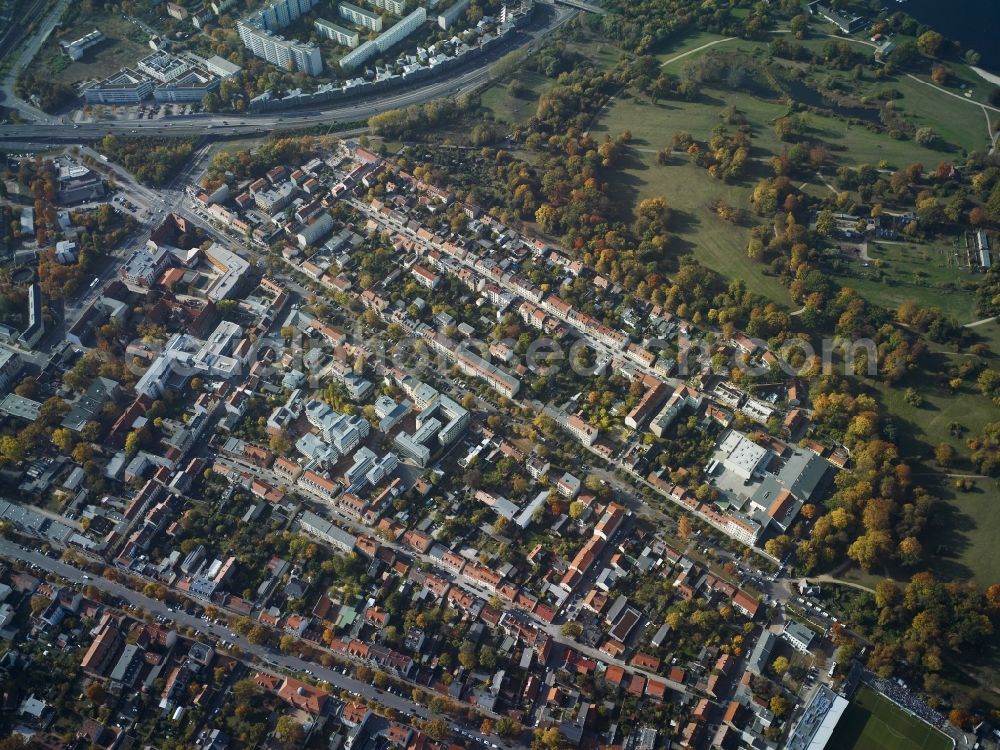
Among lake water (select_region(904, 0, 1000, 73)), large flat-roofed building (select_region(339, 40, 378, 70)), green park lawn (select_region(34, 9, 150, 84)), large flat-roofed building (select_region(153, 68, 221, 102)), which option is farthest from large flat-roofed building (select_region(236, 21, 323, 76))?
lake water (select_region(904, 0, 1000, 73))

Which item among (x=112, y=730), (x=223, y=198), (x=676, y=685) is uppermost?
(x=223, y=198)

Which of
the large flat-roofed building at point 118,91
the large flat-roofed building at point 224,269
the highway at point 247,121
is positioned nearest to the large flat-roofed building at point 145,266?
the large flat-roofed building at point 224,269

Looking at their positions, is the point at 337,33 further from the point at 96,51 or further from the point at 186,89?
the point at 96,51

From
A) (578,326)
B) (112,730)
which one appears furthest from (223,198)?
(112,730)

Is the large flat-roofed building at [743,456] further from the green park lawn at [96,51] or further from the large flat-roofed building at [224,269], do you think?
the green park lawn at [96,51]

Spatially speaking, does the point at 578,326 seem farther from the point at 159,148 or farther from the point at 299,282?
the point at 159,148

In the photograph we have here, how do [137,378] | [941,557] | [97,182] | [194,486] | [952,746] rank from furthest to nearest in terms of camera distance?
[97,182] → [137,378] → [194,486] → [941,557] → [952,746]

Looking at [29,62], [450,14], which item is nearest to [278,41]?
[450,14]
